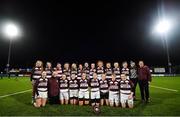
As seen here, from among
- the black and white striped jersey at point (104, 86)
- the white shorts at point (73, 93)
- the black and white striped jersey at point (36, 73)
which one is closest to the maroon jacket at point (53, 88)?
the white shorts at point (73, 93)

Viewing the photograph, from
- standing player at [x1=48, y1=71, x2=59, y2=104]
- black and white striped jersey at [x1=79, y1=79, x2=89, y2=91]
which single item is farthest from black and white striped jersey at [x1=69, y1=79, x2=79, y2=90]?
standing player at [x1=48, y1=71, x2=59, y2=104]

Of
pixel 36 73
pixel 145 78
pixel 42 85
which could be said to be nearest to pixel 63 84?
pixel 42 85

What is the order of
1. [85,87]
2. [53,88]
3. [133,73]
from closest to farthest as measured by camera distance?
1. [85,87]
2. [53,88]
3. [133,73]

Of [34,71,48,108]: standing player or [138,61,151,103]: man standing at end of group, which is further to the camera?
[138,61,151,103]: man standing at end of group

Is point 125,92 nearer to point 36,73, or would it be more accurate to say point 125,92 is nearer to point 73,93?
point 73,93

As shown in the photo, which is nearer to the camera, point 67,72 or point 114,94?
point 114,94

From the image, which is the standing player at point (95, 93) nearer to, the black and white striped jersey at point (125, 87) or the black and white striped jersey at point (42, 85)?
the black and white striped jersey at point (125, 87)

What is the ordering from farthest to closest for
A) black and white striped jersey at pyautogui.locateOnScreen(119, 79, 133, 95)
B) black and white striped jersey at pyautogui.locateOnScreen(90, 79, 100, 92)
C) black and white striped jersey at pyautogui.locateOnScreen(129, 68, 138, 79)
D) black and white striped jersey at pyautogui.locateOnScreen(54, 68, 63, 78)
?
black and white striped jersey at pyautogui.locateOnScreen(54, 68, 63, 78), black and white striped jersey at pyautogui.locateOnScreen(129, 68, 138, 79), black and white striped jersey at pyautogui.locateOnScreen(90, 79, 100, 92), black and white striped jersey at pyautogui.locateOnScreen(119, 79, 133, 95)

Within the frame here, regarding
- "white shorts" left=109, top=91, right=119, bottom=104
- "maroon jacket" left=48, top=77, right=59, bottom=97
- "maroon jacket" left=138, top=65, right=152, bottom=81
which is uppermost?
"maroon jacket" left=138, top=65, right=152, bottom=81

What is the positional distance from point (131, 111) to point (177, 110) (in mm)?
1700

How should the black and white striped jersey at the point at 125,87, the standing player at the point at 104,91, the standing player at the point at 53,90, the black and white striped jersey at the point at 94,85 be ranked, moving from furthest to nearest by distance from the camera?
the standing player at the point at 53,90 < the standing player at the point at 104,91 < the black and white striped jersey at the point at 94,85 < the black and white striped jersey at the point at 125,87

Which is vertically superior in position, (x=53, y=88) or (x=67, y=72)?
(x=67, y=72)

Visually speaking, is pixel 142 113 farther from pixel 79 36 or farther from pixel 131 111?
pixel 79 36

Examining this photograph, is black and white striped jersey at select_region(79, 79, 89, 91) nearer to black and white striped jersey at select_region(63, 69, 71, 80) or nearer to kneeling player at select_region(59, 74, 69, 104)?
kneeling player at select_region(59, 74, 69, 104)
